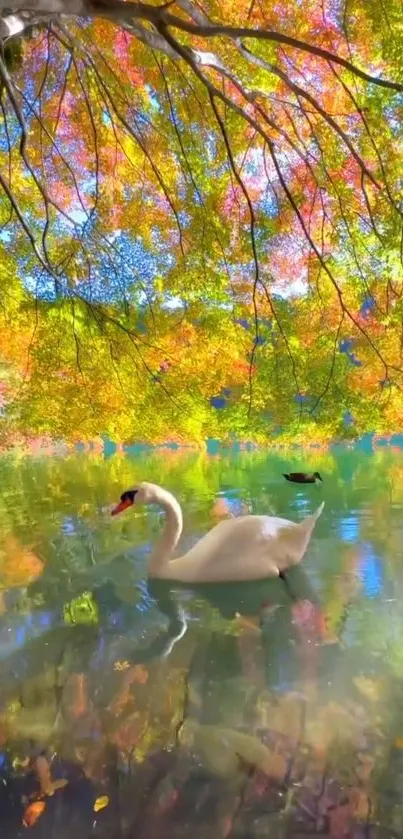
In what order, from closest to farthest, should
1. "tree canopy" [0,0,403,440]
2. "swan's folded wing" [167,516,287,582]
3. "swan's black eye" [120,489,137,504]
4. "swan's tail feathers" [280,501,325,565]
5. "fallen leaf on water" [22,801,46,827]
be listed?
1. "fallen leaf on water" [22,801,46,827]
2. "swan's folded wing" [167,516,287,582]
3. "swan's tail feathers" [280,501,325,565]
4. "swan's black eye" [120,489,137,504]
5. "tree canopy" [0,0,403,440]

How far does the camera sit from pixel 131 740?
1.09 m

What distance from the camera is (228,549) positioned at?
2049 millimetres

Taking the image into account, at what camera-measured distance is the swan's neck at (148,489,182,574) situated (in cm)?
209

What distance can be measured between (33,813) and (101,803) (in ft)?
0.31

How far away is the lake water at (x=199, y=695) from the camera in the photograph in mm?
902

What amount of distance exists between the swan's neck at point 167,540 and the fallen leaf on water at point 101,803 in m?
1.16

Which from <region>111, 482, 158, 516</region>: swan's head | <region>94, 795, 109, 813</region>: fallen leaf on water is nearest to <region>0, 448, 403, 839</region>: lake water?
<region>94, 795, 109, 813</region>: fallen leaf on water

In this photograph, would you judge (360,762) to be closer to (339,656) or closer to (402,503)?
(339,656)

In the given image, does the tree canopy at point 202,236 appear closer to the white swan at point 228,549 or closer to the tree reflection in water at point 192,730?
the white swan at point 228,549

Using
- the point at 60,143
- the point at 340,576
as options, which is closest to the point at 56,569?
the point at 340,576

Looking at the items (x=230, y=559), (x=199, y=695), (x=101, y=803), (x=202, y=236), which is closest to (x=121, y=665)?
(x=199, y=695)

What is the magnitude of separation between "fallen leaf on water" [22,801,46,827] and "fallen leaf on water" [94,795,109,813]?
2.9 inches

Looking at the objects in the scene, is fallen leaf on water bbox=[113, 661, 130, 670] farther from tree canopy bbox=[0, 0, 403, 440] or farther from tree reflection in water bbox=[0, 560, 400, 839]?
tree canopy bbox=[0, 0, 403, 440]

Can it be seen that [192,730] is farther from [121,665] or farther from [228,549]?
[228,549]
